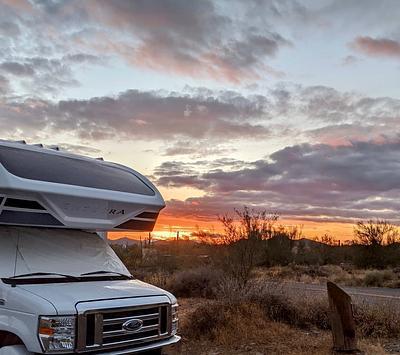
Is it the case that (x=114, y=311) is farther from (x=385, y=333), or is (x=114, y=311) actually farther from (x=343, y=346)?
(x=385, y=333)

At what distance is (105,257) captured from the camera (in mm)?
7492

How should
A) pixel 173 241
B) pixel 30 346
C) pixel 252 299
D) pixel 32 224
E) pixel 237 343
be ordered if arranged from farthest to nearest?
pixel 173 241
pixel 252 299
pixel 237 343
pixel 32 224
pixel 30 346

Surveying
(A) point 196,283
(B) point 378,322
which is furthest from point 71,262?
(A) point 196,283

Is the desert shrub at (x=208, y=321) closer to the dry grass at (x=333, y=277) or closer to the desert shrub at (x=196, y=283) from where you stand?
the desert shrub at (x=196, y=283)

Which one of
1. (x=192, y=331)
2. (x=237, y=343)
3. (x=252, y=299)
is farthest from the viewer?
(x=252, y=299)

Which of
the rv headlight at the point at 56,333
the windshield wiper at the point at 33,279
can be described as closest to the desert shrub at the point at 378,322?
the windshield wiper at the point at 33,279

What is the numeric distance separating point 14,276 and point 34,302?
0.79m

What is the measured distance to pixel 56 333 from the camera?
206 inches

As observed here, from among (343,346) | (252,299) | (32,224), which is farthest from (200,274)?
(32,224)

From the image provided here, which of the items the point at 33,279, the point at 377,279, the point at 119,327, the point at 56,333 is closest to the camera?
the point at 56,333

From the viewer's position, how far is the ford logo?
5813 mm

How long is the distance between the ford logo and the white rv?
0.01m

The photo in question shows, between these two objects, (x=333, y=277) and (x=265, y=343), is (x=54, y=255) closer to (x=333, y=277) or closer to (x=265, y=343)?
(x=265, y=343)

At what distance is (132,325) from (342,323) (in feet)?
13.1
